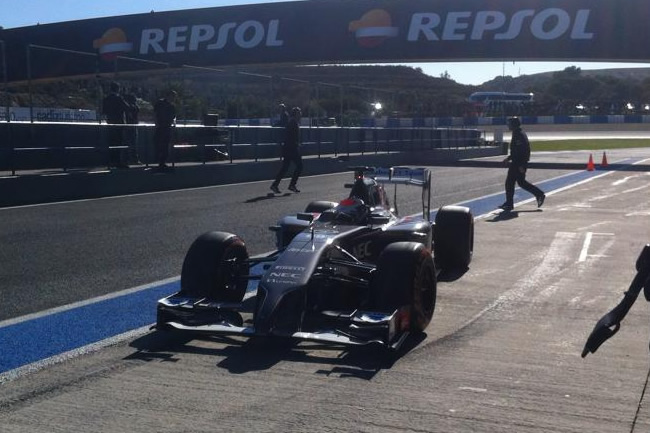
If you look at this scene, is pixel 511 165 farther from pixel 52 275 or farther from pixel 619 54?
pixel 619 54

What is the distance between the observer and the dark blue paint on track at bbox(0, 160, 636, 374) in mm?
6304

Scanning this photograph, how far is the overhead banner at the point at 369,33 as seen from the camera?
4053cm

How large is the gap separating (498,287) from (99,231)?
236 inches

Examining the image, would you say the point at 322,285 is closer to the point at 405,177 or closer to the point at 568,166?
the point at 405,177

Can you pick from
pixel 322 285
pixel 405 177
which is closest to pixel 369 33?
pixel 405 177

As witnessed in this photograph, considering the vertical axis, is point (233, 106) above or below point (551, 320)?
above

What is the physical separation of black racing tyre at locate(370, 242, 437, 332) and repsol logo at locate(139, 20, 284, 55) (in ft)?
127

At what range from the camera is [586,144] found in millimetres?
56156

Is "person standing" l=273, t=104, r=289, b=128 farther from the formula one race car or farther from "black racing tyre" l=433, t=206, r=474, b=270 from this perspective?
the formula one race car

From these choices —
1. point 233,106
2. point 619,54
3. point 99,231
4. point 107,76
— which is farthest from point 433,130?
point 99,231

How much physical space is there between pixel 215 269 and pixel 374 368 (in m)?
1.63

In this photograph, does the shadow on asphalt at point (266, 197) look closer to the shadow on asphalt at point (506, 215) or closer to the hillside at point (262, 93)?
the hillside at point (262, 93)

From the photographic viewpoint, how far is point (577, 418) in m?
5.01

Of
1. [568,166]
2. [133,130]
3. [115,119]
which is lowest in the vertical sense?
[568,166]
